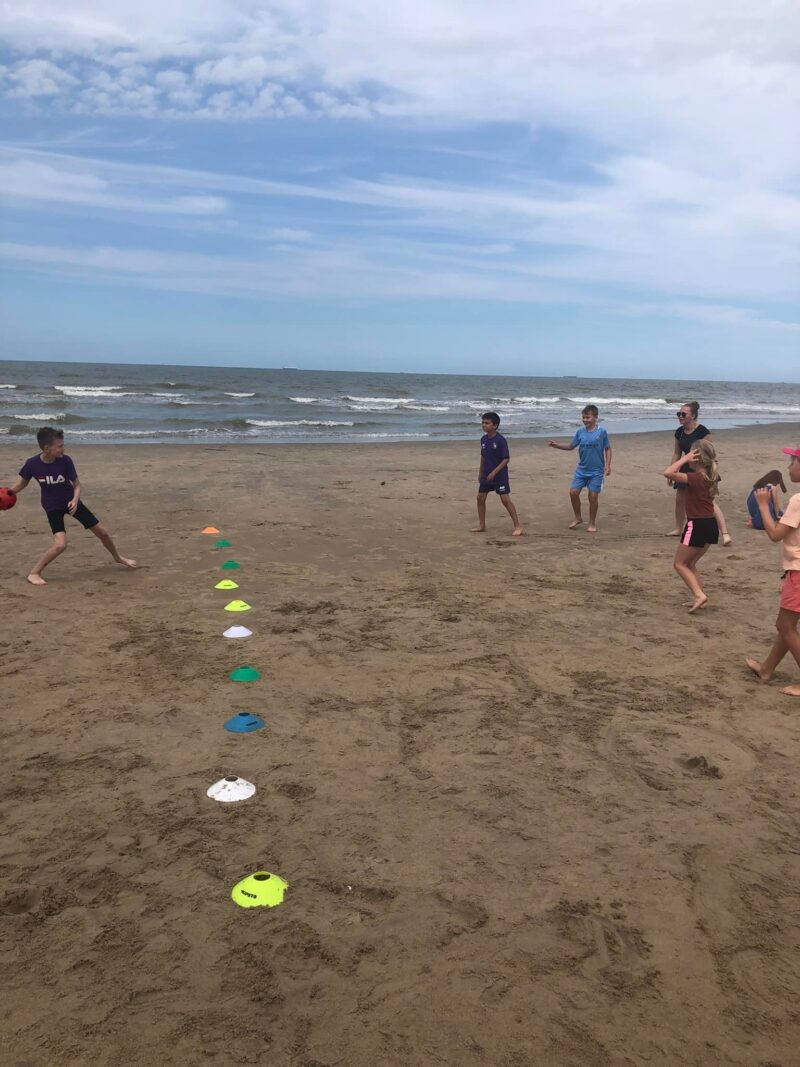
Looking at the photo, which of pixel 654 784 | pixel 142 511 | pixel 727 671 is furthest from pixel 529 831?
pixel 142 511

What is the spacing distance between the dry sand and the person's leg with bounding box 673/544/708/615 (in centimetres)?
19

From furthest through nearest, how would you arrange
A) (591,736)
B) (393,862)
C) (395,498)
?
(395,498), (591,736), (393,862)

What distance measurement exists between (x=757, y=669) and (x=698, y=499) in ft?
5.63

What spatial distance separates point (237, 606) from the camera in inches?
249

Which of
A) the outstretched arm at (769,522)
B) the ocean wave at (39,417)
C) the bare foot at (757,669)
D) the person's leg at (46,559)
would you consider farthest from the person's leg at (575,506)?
the ocean wave at (39,417)

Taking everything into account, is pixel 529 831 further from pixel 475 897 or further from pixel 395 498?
pixel 395 498

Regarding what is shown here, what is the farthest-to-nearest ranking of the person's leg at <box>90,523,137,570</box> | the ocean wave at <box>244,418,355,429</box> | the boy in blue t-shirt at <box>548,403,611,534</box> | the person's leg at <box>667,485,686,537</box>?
1. the ocean wave at <box>244,418,355,429</box>
2. the boy in blue t-shirt at <box>548,403,611,534</box>
3. the person's leg at <box>667,485,686,537</box>
4. the person's leg at <box>90,523,137,570</box>

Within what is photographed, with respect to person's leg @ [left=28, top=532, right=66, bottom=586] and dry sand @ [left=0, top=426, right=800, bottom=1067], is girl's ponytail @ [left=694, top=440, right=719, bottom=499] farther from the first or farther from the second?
person's leg @ [left=28, top=532, right=66, bottom=586]

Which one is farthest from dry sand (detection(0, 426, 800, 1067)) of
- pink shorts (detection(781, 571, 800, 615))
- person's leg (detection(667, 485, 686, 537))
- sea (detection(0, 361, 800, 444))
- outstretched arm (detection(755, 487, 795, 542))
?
sea (detection(0, 361, 800, 444))

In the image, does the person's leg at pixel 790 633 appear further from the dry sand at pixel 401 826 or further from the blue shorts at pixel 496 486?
the blue shorts at pixel 496 486

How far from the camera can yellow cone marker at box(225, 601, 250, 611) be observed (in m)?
6.29

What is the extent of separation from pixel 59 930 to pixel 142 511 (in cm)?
822

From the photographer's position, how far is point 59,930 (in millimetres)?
2688

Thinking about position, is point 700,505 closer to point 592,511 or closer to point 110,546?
point 592,511
